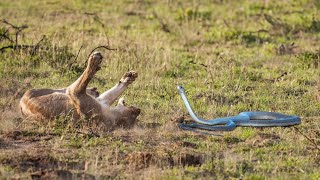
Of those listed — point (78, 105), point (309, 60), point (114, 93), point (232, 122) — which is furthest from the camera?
point (309, 60)

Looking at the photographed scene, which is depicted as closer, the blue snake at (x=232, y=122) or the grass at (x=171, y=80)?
the grass at (x=171, y=80)

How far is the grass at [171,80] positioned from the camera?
6.72m

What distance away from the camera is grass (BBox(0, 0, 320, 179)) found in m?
6.72

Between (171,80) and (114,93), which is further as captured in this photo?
(171,80)

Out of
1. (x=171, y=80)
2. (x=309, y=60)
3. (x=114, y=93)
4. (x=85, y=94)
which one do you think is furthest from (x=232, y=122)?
(x=309, y=60)

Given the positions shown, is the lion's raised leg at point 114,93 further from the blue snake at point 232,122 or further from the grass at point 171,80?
the blue snake at point 232,122

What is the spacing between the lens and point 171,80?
10.5m

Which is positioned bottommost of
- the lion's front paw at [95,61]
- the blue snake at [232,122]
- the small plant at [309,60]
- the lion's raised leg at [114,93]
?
the blue snake at [232,122]

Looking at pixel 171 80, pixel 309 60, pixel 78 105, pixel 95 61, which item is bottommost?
pixel 171 80

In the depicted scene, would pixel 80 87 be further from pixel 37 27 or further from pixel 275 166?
pixel 37 27

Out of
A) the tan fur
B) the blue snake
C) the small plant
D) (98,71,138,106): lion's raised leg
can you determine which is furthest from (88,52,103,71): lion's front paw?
the small plant

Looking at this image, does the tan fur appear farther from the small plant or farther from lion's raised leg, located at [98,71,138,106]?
the small plant

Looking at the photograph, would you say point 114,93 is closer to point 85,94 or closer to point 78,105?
point 85,94

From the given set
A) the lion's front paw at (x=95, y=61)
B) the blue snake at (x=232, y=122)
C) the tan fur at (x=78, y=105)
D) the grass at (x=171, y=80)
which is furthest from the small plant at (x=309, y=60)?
the lion's front paw at (x=95, y=61)
